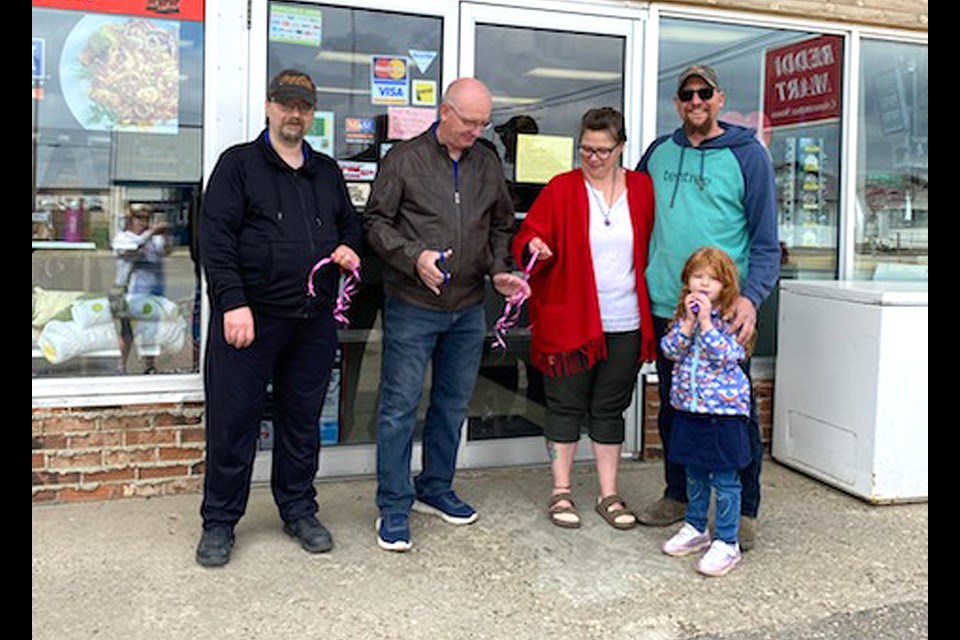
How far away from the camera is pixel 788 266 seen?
5.49 meters

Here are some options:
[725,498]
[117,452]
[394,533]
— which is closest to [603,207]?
[725,498]

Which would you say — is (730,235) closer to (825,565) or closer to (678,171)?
(678,171)

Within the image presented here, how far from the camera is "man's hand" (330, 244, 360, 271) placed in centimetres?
360

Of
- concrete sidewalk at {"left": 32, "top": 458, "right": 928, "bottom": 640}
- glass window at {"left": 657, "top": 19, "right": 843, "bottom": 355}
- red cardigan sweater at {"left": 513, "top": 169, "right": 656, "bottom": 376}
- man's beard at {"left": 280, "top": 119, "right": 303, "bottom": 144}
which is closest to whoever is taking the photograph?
concrete sidewalk at {"left": 32, "top": 458, "right": 928, "bottom": 640}

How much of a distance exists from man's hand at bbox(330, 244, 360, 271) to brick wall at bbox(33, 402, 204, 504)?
4.14 feet

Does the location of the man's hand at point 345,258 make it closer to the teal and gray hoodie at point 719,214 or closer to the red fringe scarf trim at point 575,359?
the red fringe scarf trim at point 575,359

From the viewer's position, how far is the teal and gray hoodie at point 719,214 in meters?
3.89

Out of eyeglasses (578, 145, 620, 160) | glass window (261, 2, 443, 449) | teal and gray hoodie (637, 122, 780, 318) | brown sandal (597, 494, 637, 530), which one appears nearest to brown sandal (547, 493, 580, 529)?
brown sandal (597, 494, 637, 530)

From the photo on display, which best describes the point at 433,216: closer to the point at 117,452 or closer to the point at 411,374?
the point at 411,374

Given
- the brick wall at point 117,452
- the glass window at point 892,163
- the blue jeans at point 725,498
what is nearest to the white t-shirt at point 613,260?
the blue jeans at point 725,498

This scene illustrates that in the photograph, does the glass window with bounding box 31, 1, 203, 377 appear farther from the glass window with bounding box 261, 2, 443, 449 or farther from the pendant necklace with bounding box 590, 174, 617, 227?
the pendant necklace with bounding box 590, 174, 617, 227

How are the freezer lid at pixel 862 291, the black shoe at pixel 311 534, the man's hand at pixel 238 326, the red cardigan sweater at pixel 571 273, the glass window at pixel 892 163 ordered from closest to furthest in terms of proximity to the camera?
1. the man's hand at pixel 238 326
2. the black shoe at pixel 311 534
3. the red cardigan sweater at pixel 571 273
4. the freezer lid at pixel 862 291
5. the glass window at pixel 892 163

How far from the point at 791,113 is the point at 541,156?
1604 millimetres

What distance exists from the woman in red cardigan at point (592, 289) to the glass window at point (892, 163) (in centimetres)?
219
